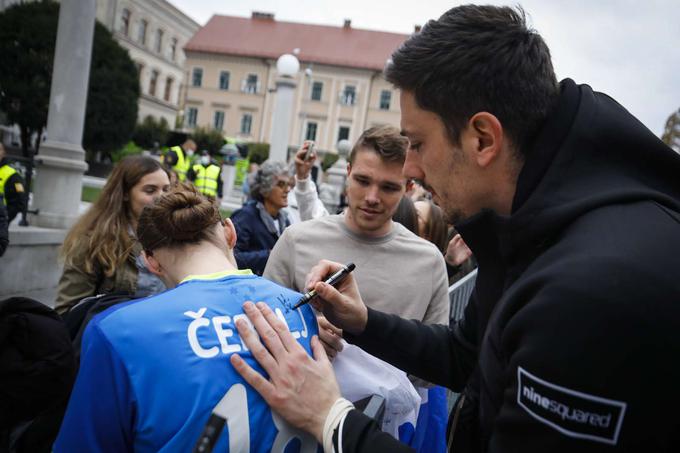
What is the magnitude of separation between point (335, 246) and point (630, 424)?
1.88 metres

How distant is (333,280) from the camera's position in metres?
1.83

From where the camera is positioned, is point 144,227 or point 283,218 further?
point 283,218

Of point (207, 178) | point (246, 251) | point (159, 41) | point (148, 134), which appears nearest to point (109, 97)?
point (148, 134)

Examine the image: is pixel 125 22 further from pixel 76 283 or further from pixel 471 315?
pixel 471 315

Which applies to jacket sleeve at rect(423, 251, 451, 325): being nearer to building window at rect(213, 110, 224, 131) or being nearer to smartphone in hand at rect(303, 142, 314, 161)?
smartphone in hand at rect(303, 142, 314, 161)

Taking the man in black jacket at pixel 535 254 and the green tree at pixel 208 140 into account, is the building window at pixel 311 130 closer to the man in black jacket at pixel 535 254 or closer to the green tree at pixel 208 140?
the green tree at pixel 208 140

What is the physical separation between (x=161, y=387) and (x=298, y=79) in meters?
52.8

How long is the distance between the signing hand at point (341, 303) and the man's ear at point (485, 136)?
0.69 m

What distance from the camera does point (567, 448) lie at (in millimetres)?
977

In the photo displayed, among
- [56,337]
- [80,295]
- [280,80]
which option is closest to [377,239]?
[56,337]

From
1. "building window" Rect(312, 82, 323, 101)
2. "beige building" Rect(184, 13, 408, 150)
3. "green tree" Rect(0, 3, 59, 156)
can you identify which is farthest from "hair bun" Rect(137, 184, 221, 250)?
"building window" Rect(312, 82, 323, 101)

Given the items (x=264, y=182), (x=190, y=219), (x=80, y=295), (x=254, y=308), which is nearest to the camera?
(x=254, y=308)

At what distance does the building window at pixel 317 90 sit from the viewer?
171ft

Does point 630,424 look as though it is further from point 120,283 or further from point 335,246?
point 120,283
